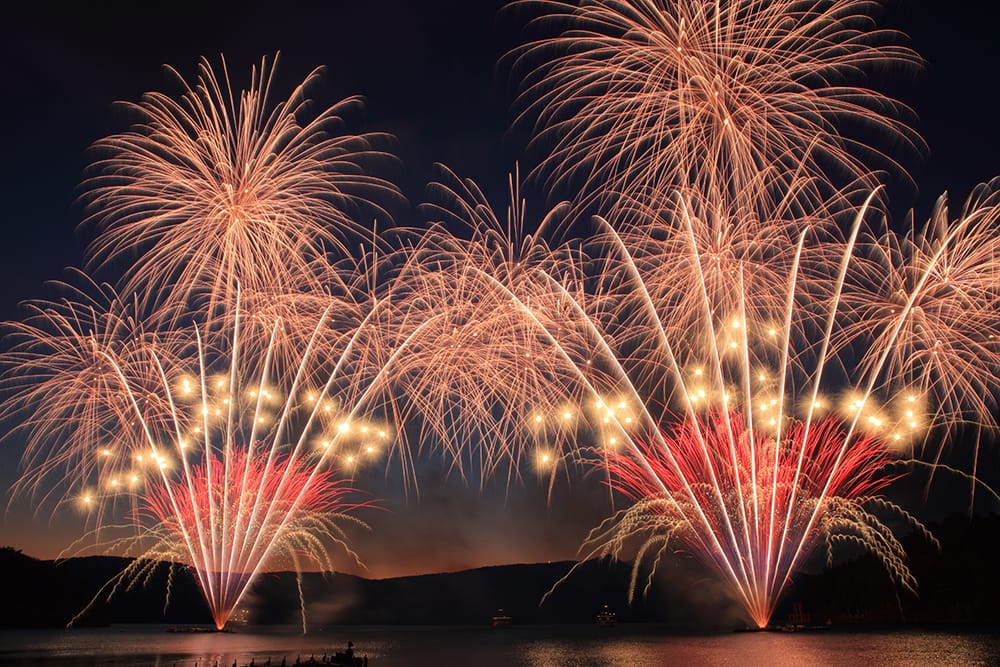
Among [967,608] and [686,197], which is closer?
[686,197]

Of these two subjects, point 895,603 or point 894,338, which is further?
point 895,603

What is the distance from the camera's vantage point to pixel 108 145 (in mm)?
32844

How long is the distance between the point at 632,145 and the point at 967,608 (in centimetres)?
9742

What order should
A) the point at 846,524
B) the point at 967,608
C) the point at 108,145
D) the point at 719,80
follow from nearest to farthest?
the point at 719,80, the point at 108,145, the point at 846,524, the point at 967,608

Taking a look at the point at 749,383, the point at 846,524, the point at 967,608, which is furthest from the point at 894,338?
the point at 967,608

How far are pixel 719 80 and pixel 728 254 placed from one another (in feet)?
28.2

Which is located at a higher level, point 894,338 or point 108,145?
point 108,145

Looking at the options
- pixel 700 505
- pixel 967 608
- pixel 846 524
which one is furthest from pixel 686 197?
pixel 967 608

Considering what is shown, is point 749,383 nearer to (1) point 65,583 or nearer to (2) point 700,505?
(2) point 700,505

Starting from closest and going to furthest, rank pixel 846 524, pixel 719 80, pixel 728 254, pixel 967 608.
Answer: pixel 719 80, pixel 728 254, pixel 846 524, pixel 967 608

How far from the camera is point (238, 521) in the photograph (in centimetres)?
4278

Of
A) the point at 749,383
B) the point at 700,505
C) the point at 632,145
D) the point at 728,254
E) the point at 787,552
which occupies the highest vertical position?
the point at 632,145

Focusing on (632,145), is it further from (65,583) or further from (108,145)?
(65,583)

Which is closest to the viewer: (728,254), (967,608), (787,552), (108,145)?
(108,145)
